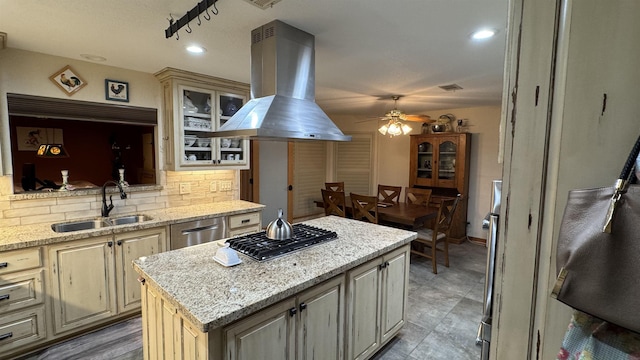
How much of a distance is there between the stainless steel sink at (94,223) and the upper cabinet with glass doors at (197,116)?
59cm

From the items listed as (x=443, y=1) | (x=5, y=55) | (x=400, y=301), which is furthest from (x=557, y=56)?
(x=5, y=55)

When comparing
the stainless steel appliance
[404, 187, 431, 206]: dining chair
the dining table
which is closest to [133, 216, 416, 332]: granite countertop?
the stainless steel appliance

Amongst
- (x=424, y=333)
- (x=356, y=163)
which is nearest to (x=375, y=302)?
(x=424, y=333)

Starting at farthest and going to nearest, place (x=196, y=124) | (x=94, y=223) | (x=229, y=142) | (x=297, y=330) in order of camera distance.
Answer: (x=229, y=142), (x=196, y=124), (x=94, y=223), (x=297, y=330)

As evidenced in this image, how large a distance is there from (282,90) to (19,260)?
84.5 inches

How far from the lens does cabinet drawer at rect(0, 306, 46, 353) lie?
2.06 metres

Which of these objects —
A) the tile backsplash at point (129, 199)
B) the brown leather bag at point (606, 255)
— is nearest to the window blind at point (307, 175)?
the tile backsplash at point (129, 199)

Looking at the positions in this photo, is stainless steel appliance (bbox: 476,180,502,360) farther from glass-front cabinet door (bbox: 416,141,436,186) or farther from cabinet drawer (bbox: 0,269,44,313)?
glass-front cabinet door (bbox: 416,141,436,186)

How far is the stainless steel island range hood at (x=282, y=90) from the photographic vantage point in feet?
5.94

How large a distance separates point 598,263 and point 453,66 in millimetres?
2714

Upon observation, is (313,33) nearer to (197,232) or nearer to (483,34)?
(483,34)

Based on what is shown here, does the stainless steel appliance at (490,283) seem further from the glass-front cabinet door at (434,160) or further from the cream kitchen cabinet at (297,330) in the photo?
the glass-front cabinet door at (434,160)

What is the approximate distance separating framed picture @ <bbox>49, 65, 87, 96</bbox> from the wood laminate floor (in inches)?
81.5

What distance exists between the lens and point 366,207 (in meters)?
3.95
